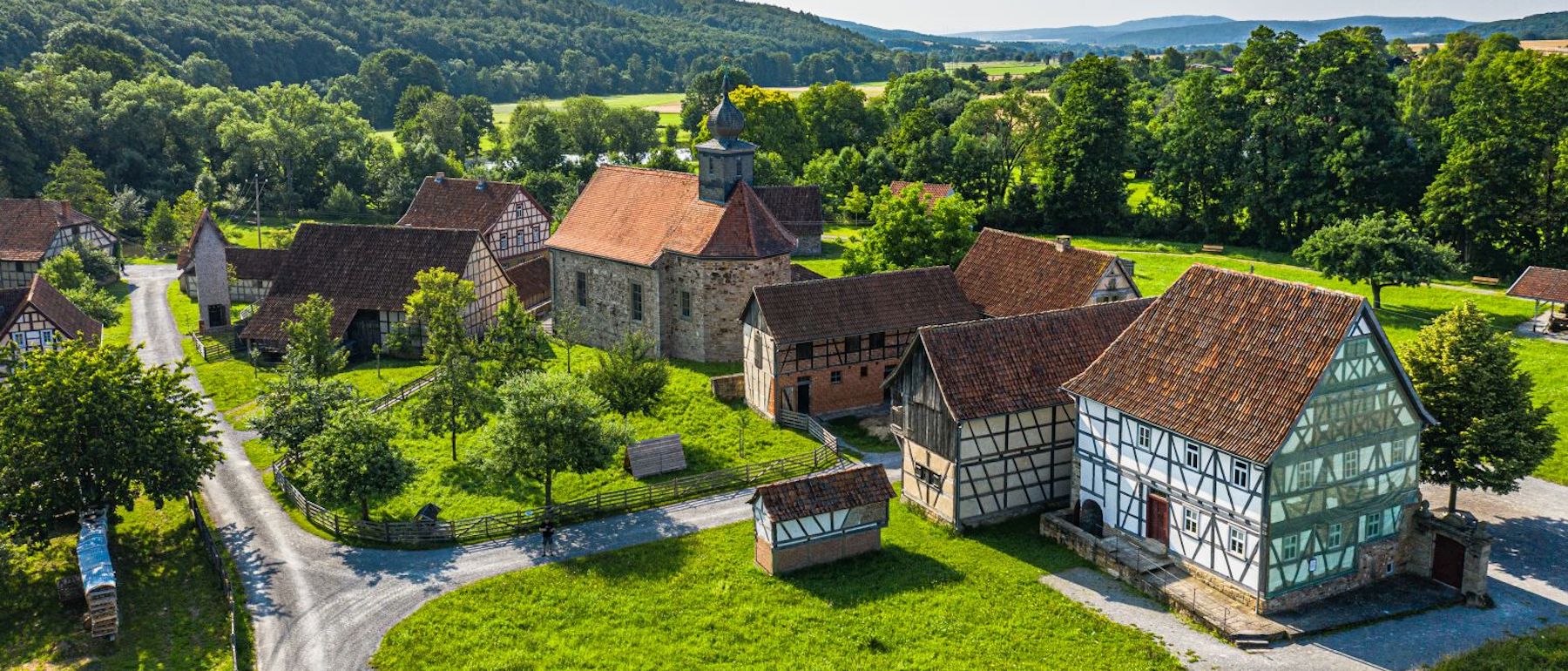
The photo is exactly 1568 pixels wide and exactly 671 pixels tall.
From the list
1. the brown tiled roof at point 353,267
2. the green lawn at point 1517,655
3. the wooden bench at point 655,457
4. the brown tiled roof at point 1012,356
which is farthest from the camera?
the brown tiled roof at point 353,267

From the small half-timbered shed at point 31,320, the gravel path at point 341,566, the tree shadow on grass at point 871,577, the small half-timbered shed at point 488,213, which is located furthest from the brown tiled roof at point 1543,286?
the small half-timbered shed at point 31,320

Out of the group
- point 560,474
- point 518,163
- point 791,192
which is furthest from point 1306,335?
point 518,163

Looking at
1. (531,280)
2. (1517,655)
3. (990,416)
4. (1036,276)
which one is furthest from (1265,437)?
(531,280)

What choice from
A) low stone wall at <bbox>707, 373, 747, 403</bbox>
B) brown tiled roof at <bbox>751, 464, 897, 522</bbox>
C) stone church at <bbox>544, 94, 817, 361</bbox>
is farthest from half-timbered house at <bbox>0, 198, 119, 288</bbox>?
→ brown tiled roof at <bbox>751, 464, 897, 522</bbox>

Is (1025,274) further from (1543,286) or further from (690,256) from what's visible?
(1543,286)

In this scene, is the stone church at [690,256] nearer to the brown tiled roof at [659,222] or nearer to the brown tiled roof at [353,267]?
the brown tiled roof at [659,222]

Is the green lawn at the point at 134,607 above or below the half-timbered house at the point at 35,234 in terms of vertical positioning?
below

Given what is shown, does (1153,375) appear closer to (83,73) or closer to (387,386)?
(387,386)
